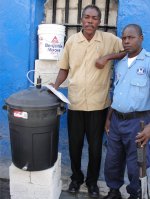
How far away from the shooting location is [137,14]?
374 centimetres

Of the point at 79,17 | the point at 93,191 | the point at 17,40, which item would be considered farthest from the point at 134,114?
the point at 17,40

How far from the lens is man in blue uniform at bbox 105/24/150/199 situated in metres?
3.11

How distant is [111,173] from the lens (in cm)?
358

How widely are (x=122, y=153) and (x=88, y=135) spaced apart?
49 centimetres

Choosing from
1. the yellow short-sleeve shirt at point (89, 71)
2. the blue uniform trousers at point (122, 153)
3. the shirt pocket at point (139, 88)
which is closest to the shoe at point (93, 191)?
the blue uniform trousers at point (122, 153)

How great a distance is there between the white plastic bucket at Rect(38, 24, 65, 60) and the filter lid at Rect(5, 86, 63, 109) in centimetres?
92

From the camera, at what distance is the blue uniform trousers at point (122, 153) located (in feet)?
10.5

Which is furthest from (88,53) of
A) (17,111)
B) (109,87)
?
(17,111)

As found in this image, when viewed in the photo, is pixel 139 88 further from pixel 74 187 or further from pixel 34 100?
pixel 74 187

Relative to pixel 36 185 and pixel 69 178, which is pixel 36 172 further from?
pixel 69 178

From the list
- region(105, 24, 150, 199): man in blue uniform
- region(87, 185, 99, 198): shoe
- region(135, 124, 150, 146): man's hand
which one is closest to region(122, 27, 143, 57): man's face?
region(105, 24, 150, 199): man in blue uniform

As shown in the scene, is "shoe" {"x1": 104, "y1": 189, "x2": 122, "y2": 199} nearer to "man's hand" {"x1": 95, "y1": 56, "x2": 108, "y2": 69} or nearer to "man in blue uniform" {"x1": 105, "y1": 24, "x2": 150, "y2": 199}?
"man in blue uniform" {"x1": 105, "y1": 24, "x2": 150, "y2": 199}

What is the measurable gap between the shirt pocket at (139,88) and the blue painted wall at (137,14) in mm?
785

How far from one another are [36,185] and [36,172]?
0.14m
